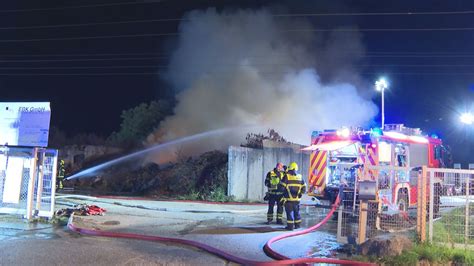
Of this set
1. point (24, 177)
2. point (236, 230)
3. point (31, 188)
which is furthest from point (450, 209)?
point (24, 177)

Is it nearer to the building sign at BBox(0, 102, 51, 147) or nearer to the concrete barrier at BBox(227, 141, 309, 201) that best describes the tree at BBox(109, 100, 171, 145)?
the concrete barrier at BBox(227, 141, 309, 201)

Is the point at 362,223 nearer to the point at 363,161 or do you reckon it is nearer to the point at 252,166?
the point at 363,161

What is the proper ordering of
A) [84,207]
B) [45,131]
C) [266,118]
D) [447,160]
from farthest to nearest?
[266,118]
[447,160]
[84,207]
[45,131]

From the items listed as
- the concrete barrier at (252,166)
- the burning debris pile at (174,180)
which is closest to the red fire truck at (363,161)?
the concrete barrier at (252,166)

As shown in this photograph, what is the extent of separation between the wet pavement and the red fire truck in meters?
1.13

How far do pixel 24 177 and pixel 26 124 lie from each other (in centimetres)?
137

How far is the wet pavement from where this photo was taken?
6.56 metres

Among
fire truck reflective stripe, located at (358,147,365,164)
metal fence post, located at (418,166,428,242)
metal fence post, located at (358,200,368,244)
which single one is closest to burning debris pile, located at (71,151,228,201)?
fire truck reflective stripe, located at (358,147,365,164)

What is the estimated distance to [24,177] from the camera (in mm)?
10547

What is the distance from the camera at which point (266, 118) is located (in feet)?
81.0

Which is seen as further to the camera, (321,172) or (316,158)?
(316,158)

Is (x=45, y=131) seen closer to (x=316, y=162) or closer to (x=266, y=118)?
(x=316, y=162)

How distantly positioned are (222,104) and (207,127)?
164cm

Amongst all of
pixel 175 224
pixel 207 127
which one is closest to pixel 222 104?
pixel 207 127
